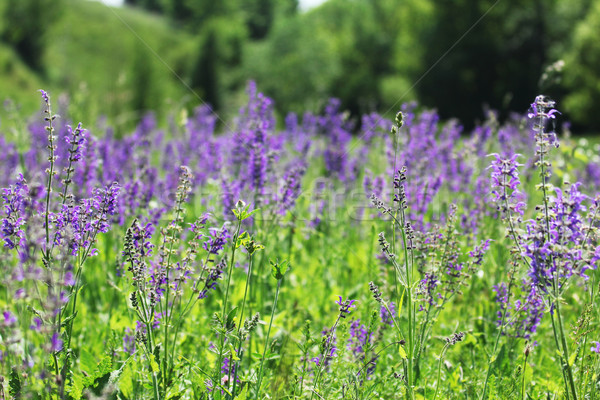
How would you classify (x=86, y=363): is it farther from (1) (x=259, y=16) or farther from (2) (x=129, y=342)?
(1) (x=259, y=16)

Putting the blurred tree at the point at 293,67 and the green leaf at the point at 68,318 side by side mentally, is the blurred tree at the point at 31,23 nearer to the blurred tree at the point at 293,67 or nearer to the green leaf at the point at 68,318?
the blurred tree at the point at 293,67

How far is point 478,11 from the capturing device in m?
30.4

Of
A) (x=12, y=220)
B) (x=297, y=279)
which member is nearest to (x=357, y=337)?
(x=297, y=279)

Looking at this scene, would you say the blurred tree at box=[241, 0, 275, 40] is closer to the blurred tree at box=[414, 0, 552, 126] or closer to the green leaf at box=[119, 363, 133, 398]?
the blurred tree at box=[414, 0, 552, 126]

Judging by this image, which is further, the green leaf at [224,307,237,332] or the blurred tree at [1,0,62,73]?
the blurred tree at [1,0,62,73]

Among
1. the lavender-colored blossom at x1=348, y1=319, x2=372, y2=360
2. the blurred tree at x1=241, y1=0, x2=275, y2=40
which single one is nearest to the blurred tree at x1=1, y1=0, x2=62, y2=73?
the lavender-colored blossom at x1=348, y1=319, x2=372, y2=360

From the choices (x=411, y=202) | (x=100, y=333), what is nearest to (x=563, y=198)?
(x=411, y=202)

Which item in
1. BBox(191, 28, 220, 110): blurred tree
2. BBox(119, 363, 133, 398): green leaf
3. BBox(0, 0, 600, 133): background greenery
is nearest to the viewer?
BBox(119, 363, 133, 398): green leaf

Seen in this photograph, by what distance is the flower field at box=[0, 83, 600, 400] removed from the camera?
240 cm

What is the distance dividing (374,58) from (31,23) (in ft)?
87.1

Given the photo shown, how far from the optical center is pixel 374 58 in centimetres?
4366

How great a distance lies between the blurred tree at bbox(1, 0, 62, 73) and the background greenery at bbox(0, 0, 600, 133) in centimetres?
8

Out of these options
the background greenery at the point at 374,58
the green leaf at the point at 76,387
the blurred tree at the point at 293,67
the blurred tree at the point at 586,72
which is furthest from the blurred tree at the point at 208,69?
the green leaf at the point at 76,387

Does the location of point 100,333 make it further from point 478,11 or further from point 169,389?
point 478,11
